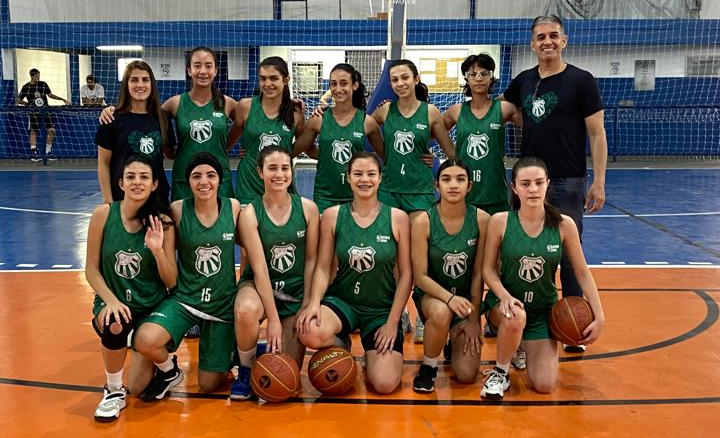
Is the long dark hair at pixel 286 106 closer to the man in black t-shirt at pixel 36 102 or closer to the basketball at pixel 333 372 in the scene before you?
the basketball at pixel 333 372

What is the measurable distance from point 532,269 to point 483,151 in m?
0.93

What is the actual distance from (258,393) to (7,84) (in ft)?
47.1

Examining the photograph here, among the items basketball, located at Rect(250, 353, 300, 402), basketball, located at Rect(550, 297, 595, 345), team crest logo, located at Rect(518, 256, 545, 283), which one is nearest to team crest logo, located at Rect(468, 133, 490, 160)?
team crest logo, located at Rect(518, 256, 545, 283)

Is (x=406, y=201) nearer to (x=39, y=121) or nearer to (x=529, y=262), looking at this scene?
(x=529, y=262)

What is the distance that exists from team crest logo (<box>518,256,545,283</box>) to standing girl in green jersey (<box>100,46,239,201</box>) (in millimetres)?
1956

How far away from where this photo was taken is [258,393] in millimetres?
3625

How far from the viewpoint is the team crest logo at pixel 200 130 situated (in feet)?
15.0

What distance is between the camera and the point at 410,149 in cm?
463

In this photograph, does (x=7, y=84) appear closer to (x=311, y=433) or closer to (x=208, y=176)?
(x=208, y=176)

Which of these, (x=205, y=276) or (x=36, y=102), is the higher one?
(x=36, y=102)

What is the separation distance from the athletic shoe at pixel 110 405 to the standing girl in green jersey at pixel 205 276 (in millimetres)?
184

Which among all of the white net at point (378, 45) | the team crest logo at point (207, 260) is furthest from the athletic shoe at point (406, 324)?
the white net at point (378, 45)

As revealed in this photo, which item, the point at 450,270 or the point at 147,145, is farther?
the point at 147,145

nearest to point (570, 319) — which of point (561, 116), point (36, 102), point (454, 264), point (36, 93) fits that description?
point (454, 264)
